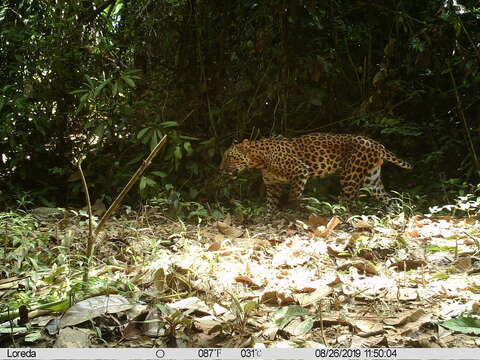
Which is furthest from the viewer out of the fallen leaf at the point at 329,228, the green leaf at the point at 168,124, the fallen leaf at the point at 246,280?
the green leaf at the point at 168,124

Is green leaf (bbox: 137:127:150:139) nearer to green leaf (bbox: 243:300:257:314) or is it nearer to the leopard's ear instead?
the leopard's ear

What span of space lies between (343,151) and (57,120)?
147 inches

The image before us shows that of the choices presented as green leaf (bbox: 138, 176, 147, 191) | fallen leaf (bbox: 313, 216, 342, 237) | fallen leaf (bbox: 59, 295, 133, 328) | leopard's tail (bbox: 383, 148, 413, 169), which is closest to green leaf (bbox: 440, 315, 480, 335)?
fallen leaf (bbox: 59, 295, 133, 328)

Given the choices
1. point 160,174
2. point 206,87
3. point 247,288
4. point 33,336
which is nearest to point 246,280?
point 247,288

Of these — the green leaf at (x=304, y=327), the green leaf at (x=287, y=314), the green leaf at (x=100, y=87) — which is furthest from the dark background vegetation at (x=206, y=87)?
the green leaf at (x=304, y=327)

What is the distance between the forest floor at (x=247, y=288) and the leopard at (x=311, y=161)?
2.20m

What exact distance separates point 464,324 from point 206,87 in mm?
5013

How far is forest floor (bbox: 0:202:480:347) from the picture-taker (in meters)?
2.30

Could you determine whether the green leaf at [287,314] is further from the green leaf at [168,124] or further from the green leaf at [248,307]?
the green leaf at [168,124]

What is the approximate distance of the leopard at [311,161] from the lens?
6.38m

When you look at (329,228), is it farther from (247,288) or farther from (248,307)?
(248,307)

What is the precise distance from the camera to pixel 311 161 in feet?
21.6

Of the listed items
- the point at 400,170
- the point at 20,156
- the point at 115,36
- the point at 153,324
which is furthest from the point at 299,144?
the point at 153,324
